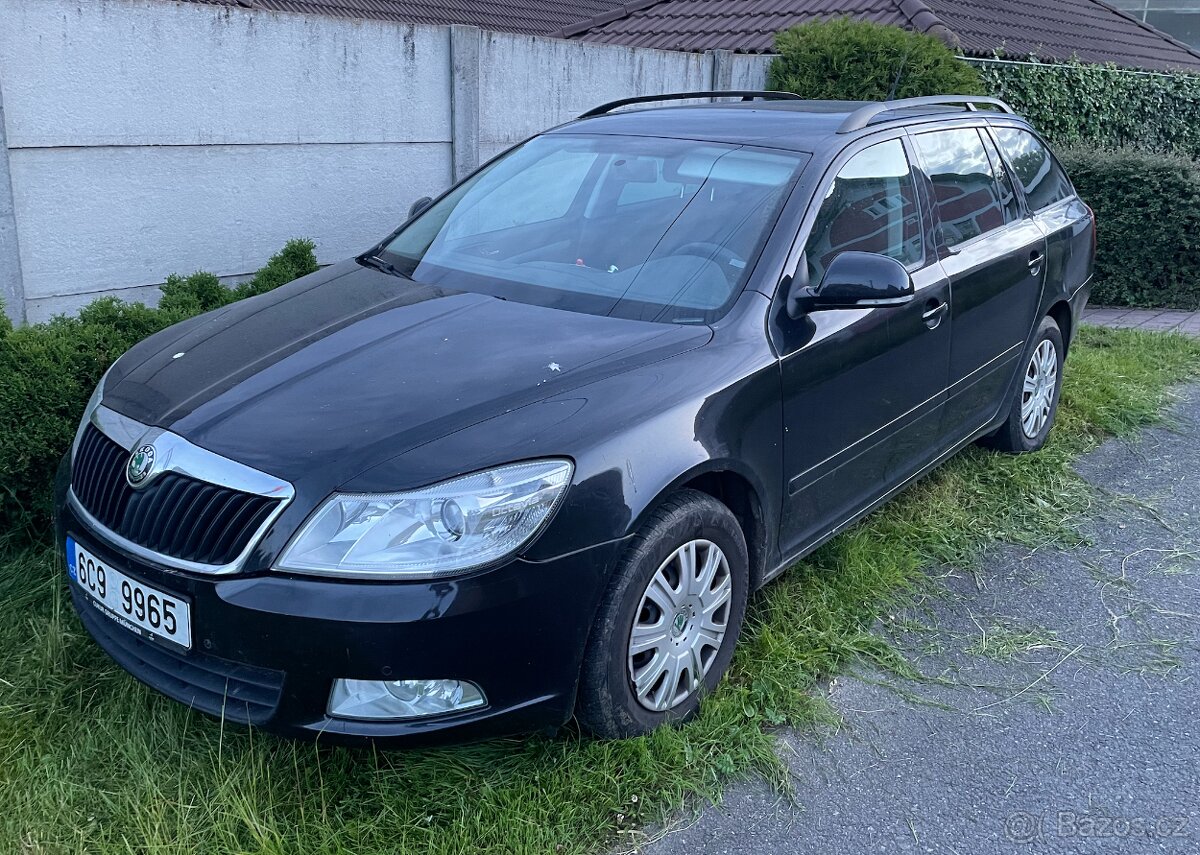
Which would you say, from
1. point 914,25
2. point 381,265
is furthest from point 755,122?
point 914,25

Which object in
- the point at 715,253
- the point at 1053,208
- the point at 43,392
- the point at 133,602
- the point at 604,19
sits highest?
the point at 604,19

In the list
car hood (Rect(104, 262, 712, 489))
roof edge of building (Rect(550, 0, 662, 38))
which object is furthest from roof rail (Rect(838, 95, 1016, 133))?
roof edge of building (Rect(550, 0, 662, 38))

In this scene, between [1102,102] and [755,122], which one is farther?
[1102,102]

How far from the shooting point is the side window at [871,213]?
135 inches

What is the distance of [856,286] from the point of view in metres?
3.12

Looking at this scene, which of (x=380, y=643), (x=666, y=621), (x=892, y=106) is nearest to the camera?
(x=380, y=643)

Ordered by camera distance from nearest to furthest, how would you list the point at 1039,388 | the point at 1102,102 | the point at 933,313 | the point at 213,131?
the point at 933,313
the point at 213,131
the point at 1039,388
the point at 1102,102

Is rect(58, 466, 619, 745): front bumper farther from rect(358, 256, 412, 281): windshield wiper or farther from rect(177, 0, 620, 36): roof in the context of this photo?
rect(177, 0, 620, 36): roof

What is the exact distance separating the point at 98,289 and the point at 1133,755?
4405mm

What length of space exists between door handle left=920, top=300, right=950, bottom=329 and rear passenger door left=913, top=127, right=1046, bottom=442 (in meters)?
0.11

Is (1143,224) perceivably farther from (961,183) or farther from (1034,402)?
(961,183)

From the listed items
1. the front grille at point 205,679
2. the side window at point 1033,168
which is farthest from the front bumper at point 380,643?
the side window at point 1033,168

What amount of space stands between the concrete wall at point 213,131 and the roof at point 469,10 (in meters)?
4.29

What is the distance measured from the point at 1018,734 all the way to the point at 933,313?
4.94 ft
